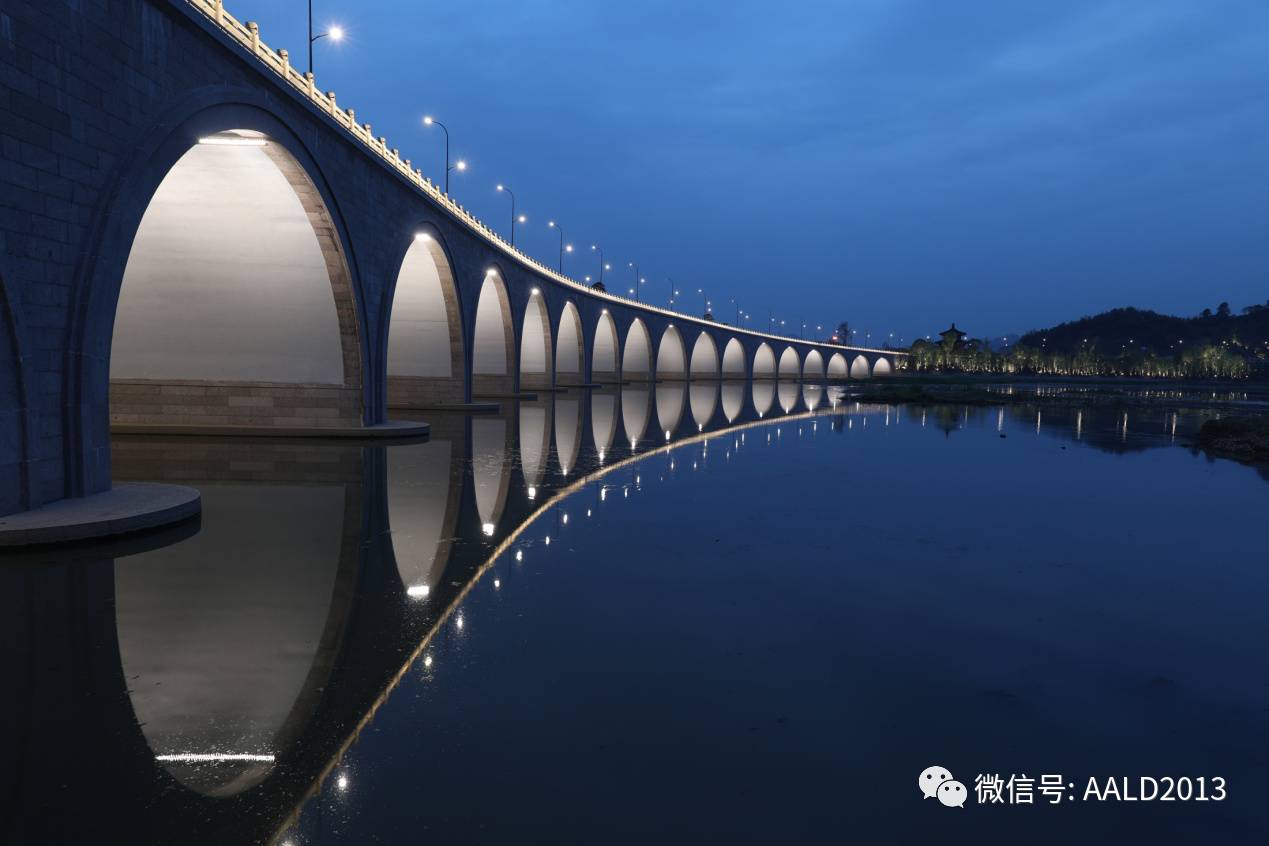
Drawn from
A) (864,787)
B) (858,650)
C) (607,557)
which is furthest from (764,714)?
(607,557)

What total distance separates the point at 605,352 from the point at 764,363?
192ft

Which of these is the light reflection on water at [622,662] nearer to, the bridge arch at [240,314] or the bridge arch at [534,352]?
the bridge arch at [240,314]

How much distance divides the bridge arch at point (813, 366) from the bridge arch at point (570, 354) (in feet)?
290

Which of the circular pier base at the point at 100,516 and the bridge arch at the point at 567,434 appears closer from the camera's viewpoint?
the circular pier base at the point at 100,516

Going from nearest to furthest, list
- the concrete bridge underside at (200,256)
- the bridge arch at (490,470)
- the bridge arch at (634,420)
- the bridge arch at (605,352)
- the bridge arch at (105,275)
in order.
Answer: the concrete bridge underside at (200,256)
the bridge arch at (105,275)
the bridge arch at (490,470)
the bridge arch at (634,420)
the bridge arch at (605,352)

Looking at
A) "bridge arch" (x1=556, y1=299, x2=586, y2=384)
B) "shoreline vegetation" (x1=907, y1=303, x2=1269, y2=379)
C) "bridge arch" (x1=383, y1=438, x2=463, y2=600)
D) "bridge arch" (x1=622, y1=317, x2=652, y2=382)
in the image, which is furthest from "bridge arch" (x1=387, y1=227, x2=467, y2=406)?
"shoreline vegetation" (x1=907, y1=303, x2=1269, y2=379)

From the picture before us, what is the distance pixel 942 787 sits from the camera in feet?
12.6

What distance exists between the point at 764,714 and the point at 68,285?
35.2ft

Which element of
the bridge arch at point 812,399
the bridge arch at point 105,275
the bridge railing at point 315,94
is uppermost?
the bridge railing at point 315,94

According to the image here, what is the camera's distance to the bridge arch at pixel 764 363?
407 feet

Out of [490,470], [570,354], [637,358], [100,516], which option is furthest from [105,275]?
[637,358]

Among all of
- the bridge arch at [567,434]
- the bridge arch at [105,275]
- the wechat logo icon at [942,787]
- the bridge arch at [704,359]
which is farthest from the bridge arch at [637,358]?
the wechat logo icon at [942,787]

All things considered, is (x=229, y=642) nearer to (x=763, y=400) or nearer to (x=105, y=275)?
(x=105, y=275)

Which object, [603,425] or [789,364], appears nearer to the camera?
[603,425]
